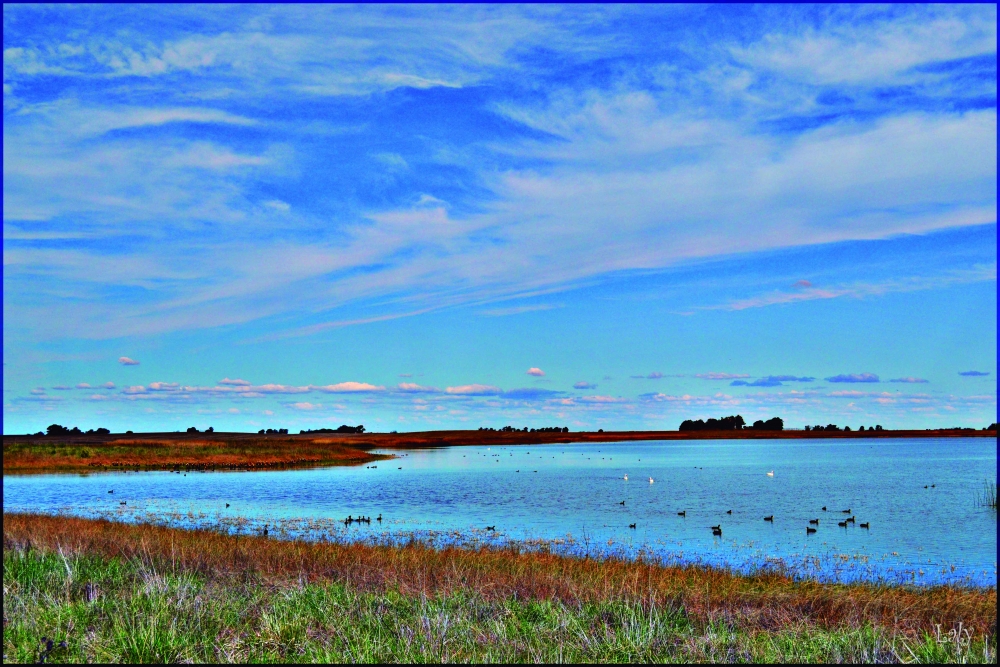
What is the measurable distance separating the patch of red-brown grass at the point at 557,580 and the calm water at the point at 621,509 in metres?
4.91

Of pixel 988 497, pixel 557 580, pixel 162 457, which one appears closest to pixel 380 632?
pixel 557 580

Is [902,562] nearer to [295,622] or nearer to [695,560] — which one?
[695,560]

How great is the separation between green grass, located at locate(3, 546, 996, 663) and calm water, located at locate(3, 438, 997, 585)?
36.8ft

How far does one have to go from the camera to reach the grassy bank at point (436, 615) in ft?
30.9

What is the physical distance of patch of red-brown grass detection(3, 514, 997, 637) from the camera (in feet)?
42.5

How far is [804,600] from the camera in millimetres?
14000

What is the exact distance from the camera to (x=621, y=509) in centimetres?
3962

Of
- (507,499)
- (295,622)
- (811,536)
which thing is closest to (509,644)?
(295,622)

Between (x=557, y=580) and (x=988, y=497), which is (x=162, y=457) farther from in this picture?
(x=557, y=580)

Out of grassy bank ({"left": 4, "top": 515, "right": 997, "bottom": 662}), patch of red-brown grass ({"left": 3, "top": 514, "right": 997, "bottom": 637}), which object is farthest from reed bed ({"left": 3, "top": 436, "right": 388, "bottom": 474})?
grassy bank ({"left": 4, "top": 515, "right": 997, "bottom": 662})

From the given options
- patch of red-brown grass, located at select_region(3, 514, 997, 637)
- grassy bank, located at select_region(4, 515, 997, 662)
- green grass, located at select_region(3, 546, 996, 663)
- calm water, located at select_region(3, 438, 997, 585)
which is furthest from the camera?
calm water, located at select_region(3, 438, 997, 585)

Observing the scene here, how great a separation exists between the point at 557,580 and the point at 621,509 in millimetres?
25497

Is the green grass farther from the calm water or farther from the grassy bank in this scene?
the calm water

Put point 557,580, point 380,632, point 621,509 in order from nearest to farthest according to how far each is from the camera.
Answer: point 380,632
point 557,580
point 621,509
